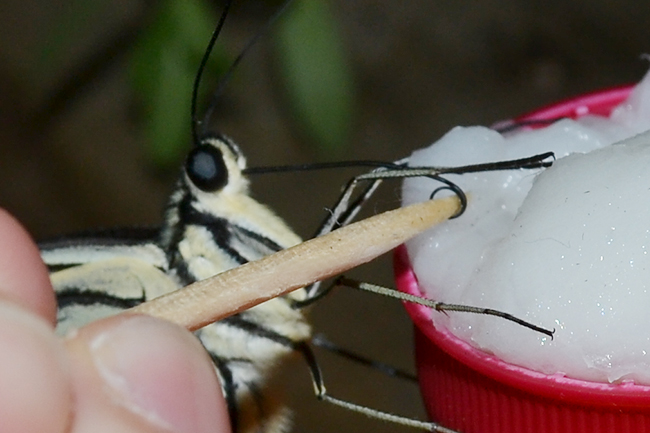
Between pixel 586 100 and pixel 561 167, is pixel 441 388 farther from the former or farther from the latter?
pixel 586 100

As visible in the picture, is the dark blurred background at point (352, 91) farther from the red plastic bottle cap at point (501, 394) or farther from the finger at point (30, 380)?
the finger at point (30, 380)

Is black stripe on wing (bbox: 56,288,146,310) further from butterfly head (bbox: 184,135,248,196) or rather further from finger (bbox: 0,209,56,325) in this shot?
finger (bbox: 0,209,56,325)

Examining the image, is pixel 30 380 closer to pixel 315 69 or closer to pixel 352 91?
pixel 315 69

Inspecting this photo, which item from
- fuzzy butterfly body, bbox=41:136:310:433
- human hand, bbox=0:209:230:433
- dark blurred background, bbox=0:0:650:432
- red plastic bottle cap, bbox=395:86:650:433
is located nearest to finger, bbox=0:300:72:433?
human hand, bbox=0:209:230:433

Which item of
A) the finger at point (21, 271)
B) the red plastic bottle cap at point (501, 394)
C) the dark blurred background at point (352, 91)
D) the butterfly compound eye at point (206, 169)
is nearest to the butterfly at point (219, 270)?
the butterfly compound eye at point (206, 169)

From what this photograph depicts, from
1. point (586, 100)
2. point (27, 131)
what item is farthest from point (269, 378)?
point (27, 131)

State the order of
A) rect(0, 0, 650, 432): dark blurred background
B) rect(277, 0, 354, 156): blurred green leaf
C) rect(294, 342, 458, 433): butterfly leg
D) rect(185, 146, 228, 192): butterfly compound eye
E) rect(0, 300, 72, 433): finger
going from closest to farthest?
rect(0, 300, 72, 433): finger, rect(294, 342, 458, 433): butterfly leg, rect(185, 146, 228, 192): butterfly compound eye, rect(277, 0, 354, 156): blurred green leaf, rect(0, 0, 650, 432): dark blurred background
